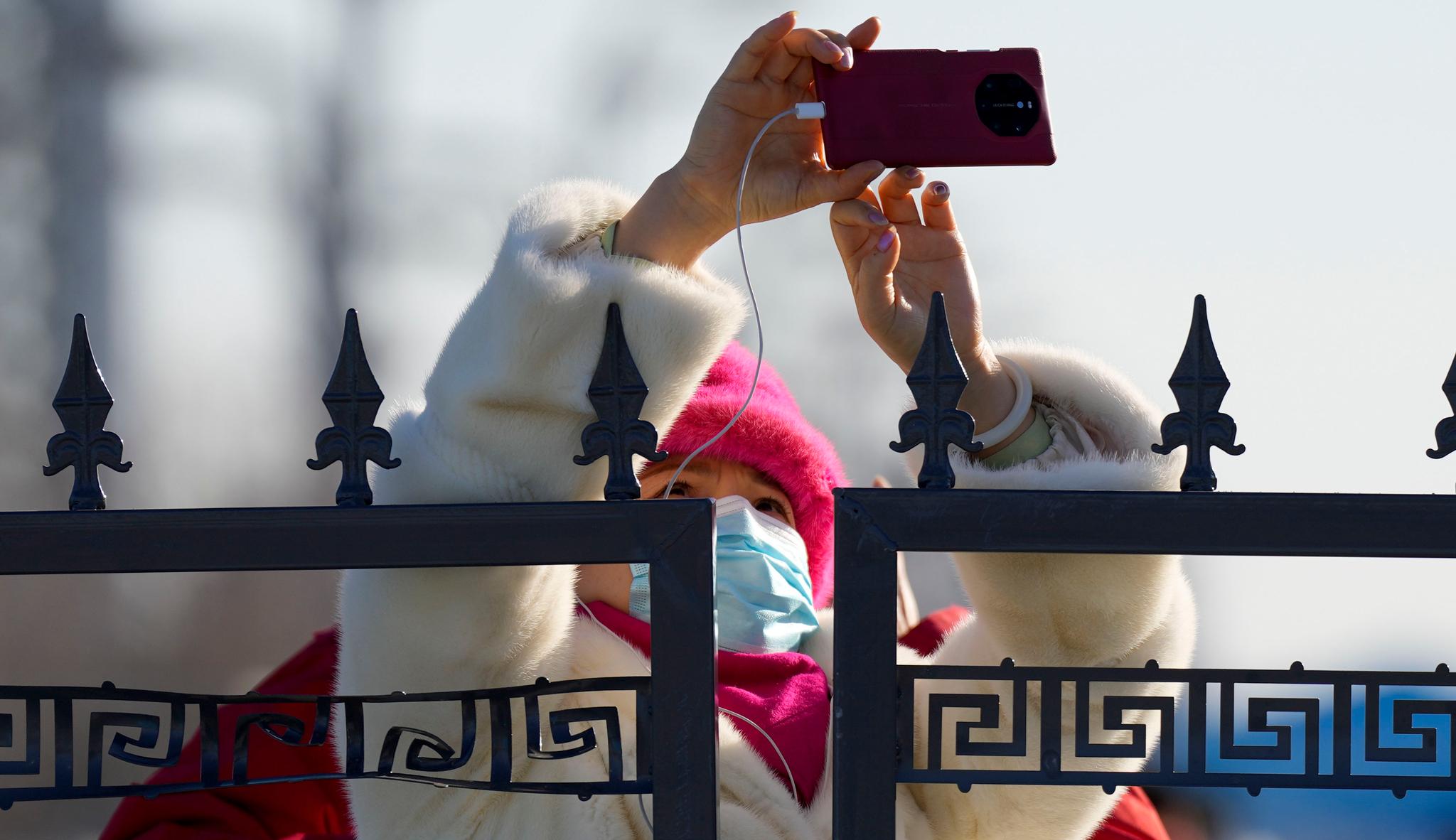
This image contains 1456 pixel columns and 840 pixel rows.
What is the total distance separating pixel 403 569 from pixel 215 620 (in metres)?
2.00

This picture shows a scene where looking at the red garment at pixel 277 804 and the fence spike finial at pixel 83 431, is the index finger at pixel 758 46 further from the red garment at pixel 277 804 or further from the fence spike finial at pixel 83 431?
the red garment at pixel 277 804

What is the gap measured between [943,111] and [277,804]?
1.54 metres

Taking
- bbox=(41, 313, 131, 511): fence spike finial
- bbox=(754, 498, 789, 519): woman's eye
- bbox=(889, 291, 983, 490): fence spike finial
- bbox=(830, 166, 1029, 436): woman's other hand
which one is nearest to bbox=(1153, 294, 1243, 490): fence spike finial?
bbox=(889, 291, 983, 490): fence spike finial

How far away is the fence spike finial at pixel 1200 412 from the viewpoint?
897 millimetres

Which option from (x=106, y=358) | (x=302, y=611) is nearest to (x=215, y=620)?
(x=302, y=611)

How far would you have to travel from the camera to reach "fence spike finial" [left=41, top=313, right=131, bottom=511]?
0.92m

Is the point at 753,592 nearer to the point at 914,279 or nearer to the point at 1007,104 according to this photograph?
the point at 914,279

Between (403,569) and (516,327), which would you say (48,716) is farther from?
(516,327)

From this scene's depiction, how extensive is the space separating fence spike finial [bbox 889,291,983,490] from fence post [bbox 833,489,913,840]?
0.07 meters

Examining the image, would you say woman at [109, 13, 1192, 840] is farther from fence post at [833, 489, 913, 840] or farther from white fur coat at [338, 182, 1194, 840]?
fence post at [833, 489, 913, 840]

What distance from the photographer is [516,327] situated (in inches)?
41.0

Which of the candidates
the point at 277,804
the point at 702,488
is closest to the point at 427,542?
the point at 702,488

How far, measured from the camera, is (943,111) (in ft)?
3.43

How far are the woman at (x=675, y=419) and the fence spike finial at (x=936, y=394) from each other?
225mm
